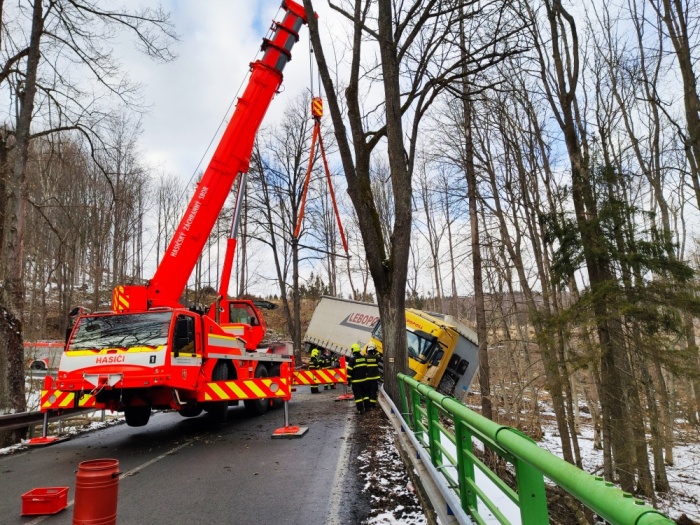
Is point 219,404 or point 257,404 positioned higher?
point 219,404

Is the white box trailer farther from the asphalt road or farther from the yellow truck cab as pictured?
the asphalt road

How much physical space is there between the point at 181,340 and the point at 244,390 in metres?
1.96

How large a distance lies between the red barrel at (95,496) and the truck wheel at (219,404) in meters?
6.12

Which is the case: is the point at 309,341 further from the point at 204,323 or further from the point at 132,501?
the point at 132,501

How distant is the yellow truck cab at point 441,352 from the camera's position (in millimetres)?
18047

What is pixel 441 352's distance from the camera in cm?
1823

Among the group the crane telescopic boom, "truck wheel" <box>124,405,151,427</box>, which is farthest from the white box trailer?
"truck wheel" <box>124,405,151,427</box>

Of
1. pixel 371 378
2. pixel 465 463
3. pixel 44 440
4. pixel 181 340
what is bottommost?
pixel 44 440

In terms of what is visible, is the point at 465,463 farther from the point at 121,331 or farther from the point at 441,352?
the point at 441,352

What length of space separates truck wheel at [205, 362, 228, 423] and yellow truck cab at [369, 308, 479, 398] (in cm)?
826

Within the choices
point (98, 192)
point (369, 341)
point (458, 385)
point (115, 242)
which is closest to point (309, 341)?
point (369, 341)

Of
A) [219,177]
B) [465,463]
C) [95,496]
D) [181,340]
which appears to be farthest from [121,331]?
[465,463]

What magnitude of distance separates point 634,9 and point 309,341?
17750mm

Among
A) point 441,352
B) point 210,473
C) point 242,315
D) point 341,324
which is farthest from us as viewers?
point 341,324
